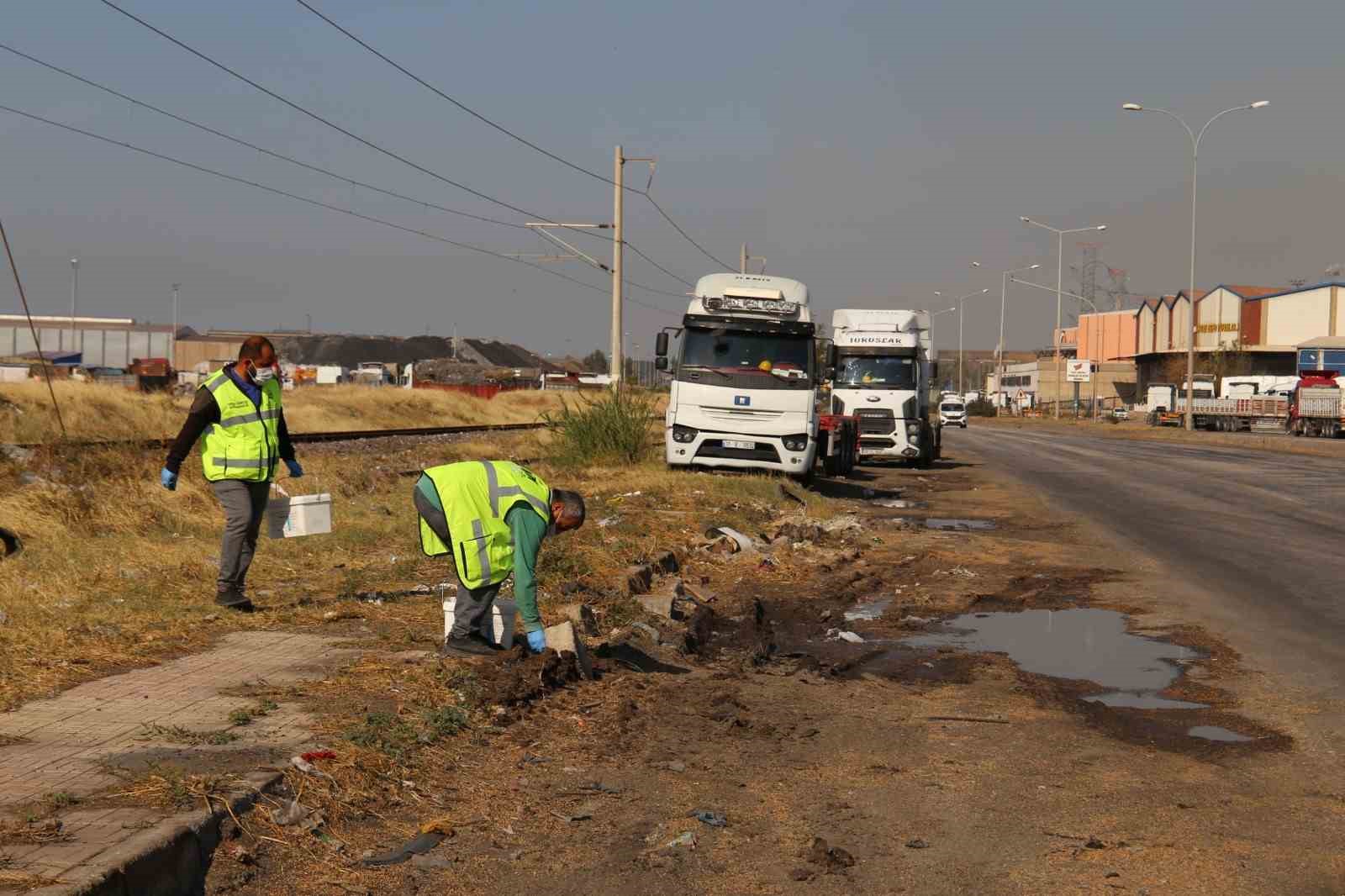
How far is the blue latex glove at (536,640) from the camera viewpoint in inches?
Answer: 291

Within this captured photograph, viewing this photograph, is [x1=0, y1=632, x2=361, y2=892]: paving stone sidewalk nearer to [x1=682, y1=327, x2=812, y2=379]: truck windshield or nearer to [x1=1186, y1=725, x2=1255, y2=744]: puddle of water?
[x1=1186, y1=725, x2=1255, y2=744]: puddle of water

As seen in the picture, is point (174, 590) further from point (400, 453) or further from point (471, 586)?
point (400, 453)

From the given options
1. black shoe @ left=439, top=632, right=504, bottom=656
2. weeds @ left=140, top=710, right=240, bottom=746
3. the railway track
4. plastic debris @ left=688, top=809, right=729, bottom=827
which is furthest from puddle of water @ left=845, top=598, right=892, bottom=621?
the railway track

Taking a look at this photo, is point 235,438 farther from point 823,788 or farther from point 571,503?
point 823,788

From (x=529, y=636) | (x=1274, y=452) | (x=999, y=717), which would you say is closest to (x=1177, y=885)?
(x=999, y=717)

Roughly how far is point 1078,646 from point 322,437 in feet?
69.5

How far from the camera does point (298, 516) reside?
9617 mm

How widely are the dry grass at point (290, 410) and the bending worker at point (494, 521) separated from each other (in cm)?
1357

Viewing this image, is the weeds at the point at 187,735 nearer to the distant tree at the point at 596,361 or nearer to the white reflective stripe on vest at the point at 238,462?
the white reflective stripe on vest at the point at 238,462

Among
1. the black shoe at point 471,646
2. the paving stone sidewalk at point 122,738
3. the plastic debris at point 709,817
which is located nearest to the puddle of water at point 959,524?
the black shoe at point 471,646

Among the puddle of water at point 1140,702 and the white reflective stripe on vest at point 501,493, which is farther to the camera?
the puddle of water at point 1140,702

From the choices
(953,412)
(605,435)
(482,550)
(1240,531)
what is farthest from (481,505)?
(953,412)

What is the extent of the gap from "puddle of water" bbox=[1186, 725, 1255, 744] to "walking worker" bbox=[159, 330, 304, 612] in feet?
19.1

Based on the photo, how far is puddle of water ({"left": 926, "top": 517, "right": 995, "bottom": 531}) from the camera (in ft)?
59.4
